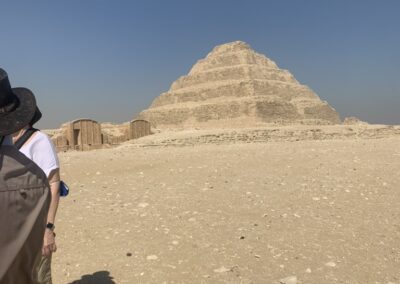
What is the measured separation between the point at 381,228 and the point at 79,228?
3834 mm

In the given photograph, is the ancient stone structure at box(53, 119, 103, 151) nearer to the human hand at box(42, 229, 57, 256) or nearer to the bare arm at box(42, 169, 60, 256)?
the bare arm at box(42, 169, 60, 256)

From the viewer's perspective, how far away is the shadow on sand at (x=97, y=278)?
3760mm

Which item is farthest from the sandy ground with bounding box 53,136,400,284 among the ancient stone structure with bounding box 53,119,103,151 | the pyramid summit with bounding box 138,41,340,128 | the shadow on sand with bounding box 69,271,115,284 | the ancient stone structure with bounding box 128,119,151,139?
the pyramid summit with bounding box 138,41,340,128

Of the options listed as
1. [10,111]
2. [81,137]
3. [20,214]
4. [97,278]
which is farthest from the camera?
[81,137]

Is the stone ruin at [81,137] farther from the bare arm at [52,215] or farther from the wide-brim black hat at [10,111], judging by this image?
the wide-brim black hat at [10,111]

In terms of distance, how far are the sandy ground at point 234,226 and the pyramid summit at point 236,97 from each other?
4026 centimetres

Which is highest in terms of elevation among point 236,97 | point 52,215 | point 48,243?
point 236,97

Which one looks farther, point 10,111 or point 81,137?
point 81,137

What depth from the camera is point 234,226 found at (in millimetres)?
5090

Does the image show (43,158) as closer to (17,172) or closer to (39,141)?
(39,141)

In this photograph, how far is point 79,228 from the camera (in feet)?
17.1

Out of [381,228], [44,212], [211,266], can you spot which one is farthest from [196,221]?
[44,212]

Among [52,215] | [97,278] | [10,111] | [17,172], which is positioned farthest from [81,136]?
[17,172]

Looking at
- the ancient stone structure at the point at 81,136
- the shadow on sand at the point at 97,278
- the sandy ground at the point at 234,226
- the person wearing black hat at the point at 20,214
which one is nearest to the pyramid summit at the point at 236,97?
the ancient stone structure at the point at 81,136
